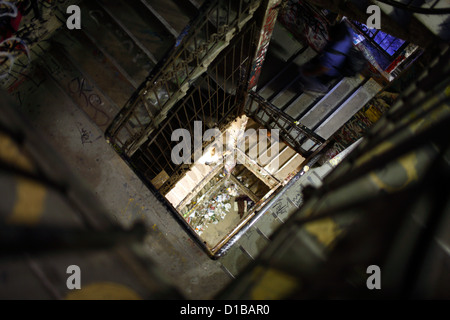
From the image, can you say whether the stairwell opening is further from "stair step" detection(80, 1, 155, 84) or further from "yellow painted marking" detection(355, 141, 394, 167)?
"yellow painted marking" detection(355, 141, 394, 167)

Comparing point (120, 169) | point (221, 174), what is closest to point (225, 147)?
point (221, 174)

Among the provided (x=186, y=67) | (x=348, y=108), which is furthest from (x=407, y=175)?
(x=348, y=108)

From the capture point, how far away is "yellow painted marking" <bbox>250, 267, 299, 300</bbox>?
1827 mm

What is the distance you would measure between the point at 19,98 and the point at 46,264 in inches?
145

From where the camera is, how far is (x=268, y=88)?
7.60 meters

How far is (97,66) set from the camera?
429cm

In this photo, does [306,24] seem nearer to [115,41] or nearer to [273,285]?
[115,41]

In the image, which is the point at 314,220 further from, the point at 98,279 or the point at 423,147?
the point at 98,279

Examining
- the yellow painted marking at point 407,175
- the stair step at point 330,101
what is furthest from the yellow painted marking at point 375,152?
the stair step at point 330,101

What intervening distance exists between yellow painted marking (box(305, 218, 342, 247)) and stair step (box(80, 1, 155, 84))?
11.5 feet

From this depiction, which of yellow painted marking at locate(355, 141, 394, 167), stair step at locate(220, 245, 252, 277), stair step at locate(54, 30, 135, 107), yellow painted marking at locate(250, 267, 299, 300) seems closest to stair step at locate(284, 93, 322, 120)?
stair step at locate(220, 245, 252, 277)

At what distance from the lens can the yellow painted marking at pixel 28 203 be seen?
1346mm

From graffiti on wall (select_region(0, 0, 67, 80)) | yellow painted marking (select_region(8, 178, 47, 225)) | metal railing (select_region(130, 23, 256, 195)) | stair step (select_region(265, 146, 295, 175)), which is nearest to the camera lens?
yellow painted marking (select_region(8, 178, 47, 225))

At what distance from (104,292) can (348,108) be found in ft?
24.7
